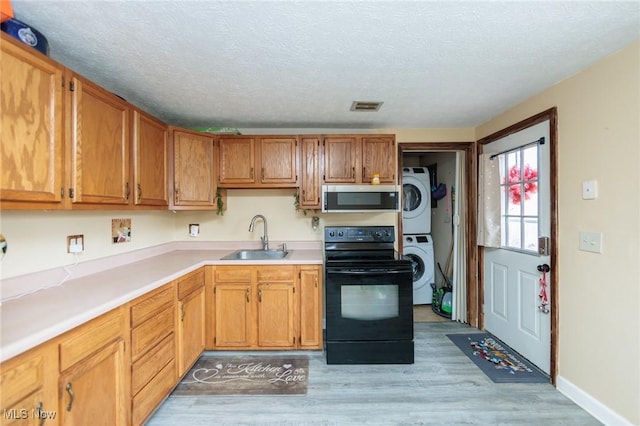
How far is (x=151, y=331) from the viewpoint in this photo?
1.64m

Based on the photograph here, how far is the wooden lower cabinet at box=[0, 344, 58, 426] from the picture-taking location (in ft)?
2.95

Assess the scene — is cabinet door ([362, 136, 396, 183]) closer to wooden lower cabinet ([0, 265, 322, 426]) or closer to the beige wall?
wooden lower cabinet ([0, 265, 322, 426])

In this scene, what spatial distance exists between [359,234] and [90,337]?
212cm

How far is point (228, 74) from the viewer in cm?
179

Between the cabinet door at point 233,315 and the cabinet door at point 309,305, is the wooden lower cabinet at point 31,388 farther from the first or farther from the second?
the cabinet door at point 309,305

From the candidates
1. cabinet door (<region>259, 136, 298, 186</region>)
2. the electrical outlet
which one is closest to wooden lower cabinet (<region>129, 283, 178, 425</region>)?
the electrical outlet

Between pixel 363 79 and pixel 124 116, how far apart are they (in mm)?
1612

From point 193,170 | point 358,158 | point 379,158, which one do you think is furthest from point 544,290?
point 193,170

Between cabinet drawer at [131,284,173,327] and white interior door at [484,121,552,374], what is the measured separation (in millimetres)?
2694

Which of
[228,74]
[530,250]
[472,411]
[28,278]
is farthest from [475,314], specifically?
[28,278]

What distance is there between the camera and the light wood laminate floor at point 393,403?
169cm

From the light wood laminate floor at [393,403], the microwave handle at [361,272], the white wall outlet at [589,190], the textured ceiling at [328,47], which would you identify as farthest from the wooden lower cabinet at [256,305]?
the white wall outlet at [589,190]

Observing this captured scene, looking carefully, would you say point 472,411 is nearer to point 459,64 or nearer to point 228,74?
point 459,64

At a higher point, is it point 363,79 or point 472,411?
point 363,79
